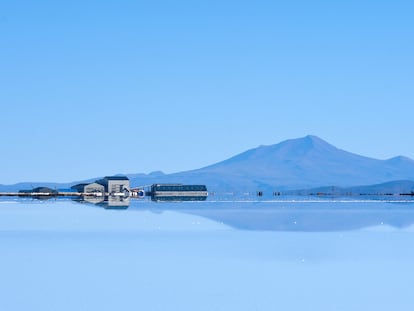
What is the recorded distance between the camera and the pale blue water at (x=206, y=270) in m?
13.9

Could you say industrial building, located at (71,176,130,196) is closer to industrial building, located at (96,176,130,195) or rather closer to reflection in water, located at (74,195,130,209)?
industrial building, located at (96,176,130,195)

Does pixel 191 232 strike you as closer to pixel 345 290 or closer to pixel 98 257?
pixel 98 257

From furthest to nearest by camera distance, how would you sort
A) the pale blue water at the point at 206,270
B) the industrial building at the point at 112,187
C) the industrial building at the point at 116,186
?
the industrial building at the point at 116,186
the industrial building at the point at 112,187
the pale blue water at the point at 206,270

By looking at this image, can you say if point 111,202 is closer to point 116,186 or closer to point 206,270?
point 116,186

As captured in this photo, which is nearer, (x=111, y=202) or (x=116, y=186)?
(x=111, y=202)

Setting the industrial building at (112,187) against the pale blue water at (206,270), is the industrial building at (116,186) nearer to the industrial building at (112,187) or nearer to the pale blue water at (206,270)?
the industrial building at (112,187)

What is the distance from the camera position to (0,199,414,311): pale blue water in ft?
45.7

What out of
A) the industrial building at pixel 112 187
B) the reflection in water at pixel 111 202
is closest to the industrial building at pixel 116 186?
the industrial building at pixel 112 187

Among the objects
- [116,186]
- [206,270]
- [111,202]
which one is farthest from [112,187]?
[206,270]

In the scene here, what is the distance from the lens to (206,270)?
58.3 ft

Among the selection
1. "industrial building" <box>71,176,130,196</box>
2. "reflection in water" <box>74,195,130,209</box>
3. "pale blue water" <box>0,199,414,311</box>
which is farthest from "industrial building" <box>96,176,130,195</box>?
"pale blue water" <box>0,199,414,311</box>

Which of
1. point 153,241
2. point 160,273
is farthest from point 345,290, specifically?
point 153,241

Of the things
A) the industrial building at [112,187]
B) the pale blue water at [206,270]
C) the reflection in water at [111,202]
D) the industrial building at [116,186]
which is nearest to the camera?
the pale blue water at [206,270]

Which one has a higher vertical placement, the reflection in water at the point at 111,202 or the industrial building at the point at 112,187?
the industrial building at the point at 112,187
